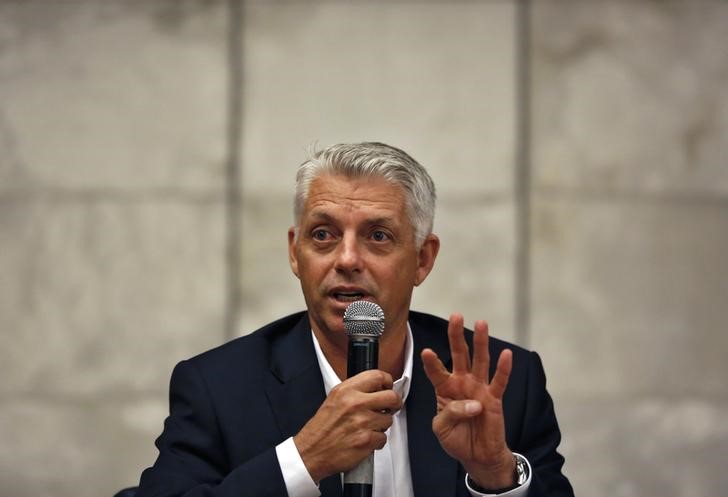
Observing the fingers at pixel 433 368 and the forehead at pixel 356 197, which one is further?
the forehead at pixel 356 197

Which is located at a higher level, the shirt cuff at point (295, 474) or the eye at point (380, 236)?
the eye at point (380, 236)

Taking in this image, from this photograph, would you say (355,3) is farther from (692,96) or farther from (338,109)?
(692,96)

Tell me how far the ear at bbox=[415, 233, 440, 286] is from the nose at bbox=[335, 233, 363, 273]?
335 millimetres

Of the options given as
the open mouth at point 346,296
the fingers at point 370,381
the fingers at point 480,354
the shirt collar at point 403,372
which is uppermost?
the open mouth at point 346,296

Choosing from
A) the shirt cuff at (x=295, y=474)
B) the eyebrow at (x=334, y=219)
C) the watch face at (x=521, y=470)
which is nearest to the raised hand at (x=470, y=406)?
the watch face at (x=521, y=470)

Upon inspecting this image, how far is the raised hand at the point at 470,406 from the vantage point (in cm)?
290

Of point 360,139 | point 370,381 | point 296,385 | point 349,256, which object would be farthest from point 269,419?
point 360,139

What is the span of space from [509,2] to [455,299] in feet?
4.86

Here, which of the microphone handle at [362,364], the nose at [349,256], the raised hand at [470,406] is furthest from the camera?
the nose at [349,256]

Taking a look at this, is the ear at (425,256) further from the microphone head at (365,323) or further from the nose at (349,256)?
the microphone head at (365,323)

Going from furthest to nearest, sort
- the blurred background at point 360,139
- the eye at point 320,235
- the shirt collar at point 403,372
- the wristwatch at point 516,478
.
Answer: the blurred background at point 360,139, the shirt collar at point 403,372, the eye at point 320,235, the wristwatch at point 516,478

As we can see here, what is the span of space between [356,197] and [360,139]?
7.52ft

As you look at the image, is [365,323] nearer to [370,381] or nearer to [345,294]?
[370,381]

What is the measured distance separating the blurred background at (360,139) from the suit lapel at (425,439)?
77.5 inches
